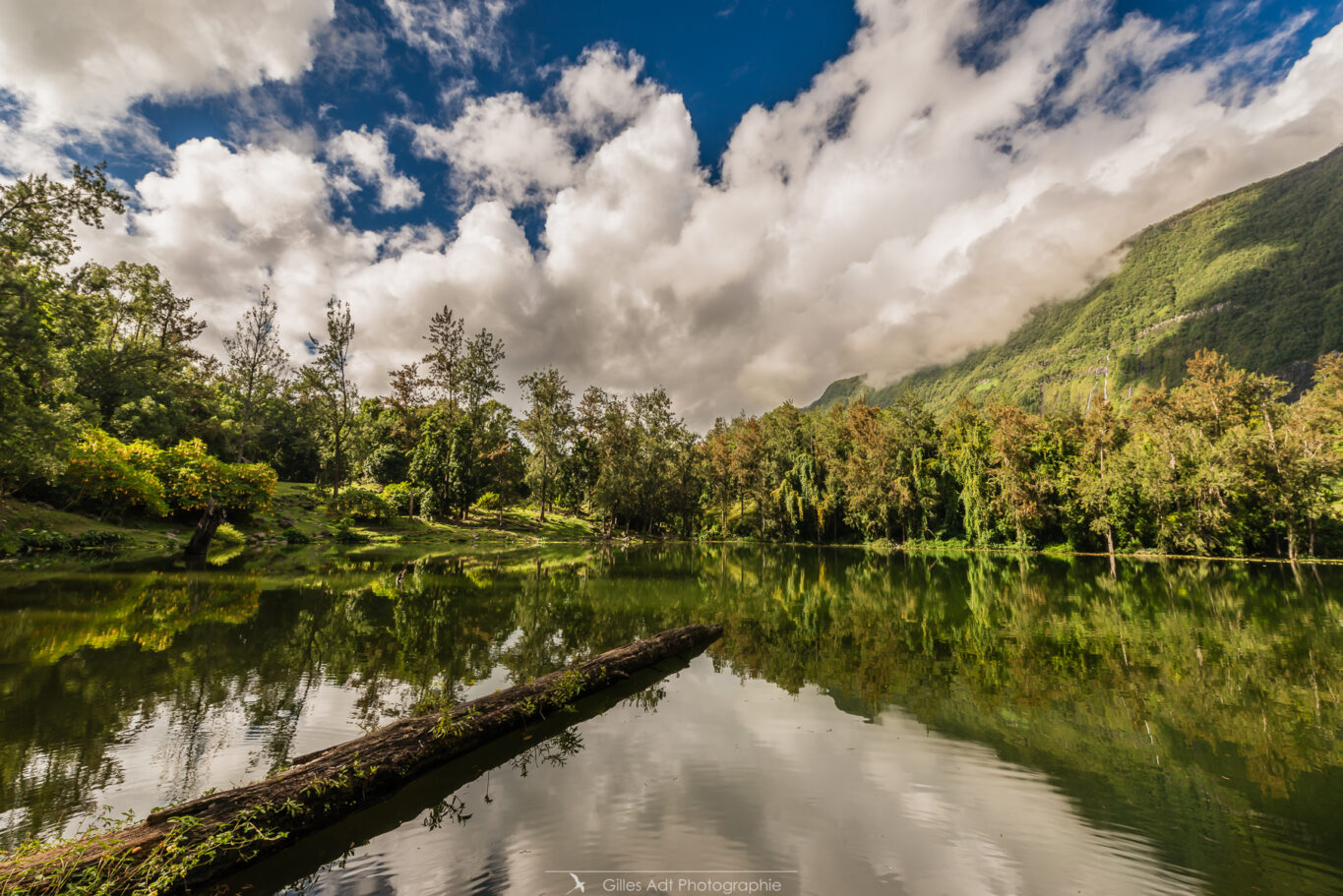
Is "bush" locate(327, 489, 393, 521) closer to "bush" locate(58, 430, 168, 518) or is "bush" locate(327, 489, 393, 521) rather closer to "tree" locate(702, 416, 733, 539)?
"bush" locate(58, 430, 168, 518)

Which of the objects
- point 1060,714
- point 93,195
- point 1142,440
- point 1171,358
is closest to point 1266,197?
point 1171,358

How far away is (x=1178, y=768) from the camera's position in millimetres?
6656

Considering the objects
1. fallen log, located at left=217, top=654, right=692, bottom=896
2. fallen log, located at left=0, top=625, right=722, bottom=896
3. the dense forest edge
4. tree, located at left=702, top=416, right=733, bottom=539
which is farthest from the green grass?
fallen log, located at left=217, top=654, right=692, bottom=896

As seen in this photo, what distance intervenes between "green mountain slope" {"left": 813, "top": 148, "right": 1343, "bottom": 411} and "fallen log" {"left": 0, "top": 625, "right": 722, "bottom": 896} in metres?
120

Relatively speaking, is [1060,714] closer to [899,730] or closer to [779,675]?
[899,730]

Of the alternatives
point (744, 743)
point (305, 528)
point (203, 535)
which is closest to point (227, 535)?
point (305, 528)

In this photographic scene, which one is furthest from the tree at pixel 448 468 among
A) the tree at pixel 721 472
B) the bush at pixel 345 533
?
the tree at pixel 721 472

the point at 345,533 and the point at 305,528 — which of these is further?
the point at 345,533

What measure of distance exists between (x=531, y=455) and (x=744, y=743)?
177 ft

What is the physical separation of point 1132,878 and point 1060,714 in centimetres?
443

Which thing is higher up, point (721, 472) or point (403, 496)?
point (721, 472)

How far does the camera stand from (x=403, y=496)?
45.1 meters

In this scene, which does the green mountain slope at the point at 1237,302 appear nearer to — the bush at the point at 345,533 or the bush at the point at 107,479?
the bush at the point at 345,533

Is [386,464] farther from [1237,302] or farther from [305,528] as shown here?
[1237,302]
